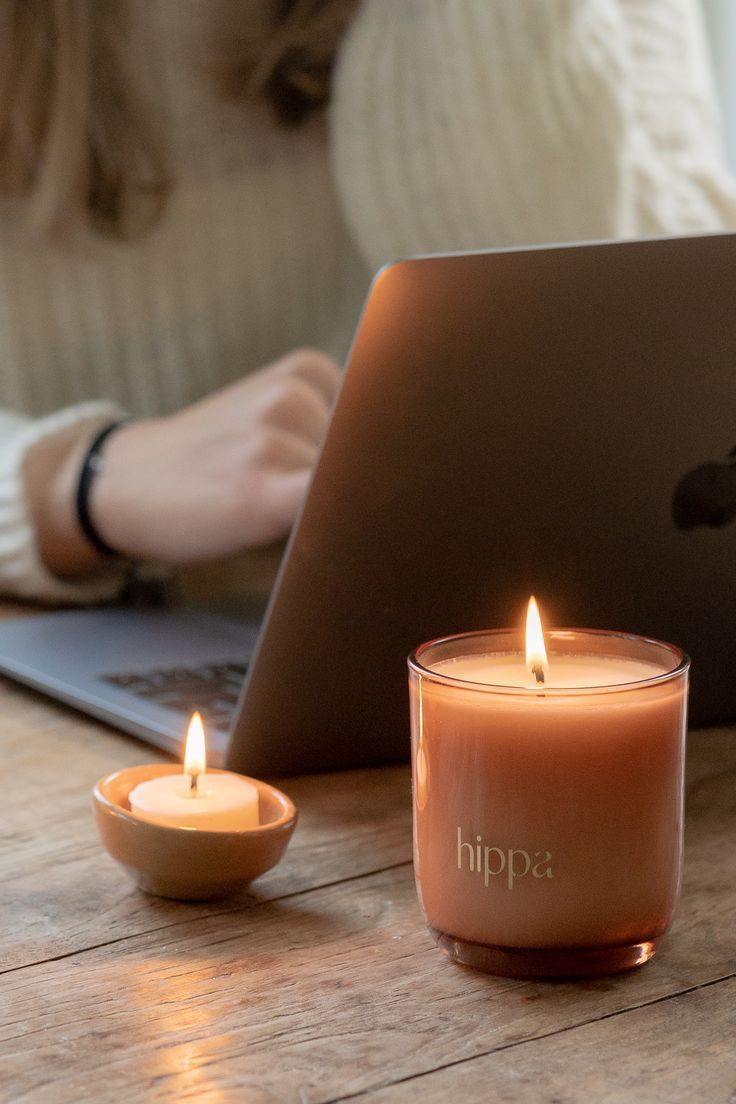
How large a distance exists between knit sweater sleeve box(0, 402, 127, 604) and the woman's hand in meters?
0.01

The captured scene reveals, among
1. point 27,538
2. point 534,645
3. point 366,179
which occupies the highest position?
point 366,179

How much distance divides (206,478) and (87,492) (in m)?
0.15

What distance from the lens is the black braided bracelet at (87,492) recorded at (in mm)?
1059

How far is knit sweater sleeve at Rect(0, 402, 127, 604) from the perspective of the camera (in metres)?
1.04

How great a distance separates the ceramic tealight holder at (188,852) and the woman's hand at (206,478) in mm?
444

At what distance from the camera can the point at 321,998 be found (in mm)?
383

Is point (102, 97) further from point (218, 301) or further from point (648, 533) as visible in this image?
point (648, 533)

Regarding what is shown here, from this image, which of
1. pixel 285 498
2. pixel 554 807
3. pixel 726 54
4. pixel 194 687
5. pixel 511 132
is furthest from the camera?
pixel 726 54

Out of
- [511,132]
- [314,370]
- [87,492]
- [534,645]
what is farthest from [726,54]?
[534,645]

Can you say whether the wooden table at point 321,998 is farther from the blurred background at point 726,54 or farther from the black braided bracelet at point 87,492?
the blurred background at point 726,54

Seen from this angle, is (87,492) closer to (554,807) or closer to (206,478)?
(206,478)

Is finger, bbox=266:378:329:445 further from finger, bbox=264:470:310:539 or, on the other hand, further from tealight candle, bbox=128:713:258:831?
tealight candle, bbox=128:713:258:831

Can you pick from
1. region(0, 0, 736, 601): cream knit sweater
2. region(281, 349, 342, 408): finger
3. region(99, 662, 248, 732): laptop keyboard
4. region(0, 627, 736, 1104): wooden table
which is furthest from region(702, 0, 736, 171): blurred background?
region(0, 627, 736, 1104): wooden table

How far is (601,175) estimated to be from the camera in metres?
1.40
